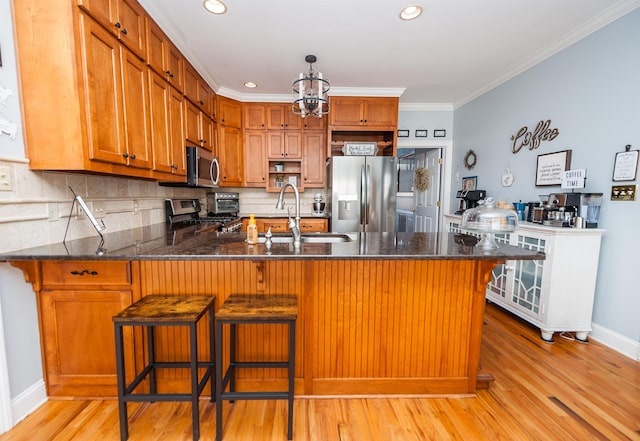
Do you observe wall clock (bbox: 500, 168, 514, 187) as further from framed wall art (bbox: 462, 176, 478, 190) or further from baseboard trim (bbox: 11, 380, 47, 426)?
baseboard trim (bbox: 11, 380, 47, 426)

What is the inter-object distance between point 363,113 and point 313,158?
3.03 ft

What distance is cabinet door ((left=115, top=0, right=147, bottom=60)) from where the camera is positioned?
1676 mm

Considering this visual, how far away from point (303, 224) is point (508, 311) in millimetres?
2565

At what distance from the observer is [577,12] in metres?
2.11

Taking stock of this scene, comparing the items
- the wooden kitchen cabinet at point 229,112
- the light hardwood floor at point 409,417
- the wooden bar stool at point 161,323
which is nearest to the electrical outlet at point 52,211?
the wooden bar stool at point 161,323

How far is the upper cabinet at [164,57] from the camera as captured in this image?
2.00 metres

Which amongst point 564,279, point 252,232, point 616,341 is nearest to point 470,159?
point 564,279

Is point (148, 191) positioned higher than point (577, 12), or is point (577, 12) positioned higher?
point (577, 12)

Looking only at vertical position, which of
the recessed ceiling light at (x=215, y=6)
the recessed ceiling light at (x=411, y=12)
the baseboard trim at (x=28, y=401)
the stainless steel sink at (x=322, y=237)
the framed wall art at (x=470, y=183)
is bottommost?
the baseboard trim at (x=28, y=401)

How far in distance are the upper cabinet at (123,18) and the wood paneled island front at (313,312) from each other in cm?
127

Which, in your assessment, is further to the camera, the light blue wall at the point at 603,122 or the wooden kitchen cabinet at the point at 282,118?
the wooden kitchen cabinet at the point at 282,118

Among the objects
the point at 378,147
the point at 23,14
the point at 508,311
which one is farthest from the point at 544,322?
the point at 23,14

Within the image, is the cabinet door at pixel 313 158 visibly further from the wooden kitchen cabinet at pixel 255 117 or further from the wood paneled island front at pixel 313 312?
the wood paneled island front at pixel 313 312

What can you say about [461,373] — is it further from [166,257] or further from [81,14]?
[81,14]
